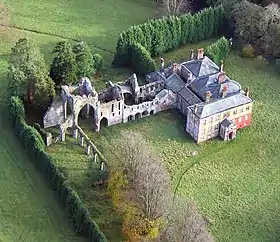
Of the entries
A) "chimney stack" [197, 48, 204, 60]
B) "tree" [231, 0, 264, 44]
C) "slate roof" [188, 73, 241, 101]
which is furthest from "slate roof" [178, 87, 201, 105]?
"tree" [231, 0, 264, 44]

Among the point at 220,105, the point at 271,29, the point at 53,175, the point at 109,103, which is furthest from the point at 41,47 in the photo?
the point at 271,29

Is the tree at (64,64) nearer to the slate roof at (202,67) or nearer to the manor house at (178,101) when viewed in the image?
the manor house at (178,101)

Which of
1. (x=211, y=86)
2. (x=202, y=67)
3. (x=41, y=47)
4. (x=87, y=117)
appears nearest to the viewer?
(x=211, y=86)

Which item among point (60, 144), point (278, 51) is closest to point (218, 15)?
point (278, 51)

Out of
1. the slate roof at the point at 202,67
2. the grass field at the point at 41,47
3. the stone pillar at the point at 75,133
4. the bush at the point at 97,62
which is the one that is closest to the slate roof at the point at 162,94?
the slate roof at the point at 202,67

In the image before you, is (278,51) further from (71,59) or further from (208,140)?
(71,59)

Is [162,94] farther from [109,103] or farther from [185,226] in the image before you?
[185,226]

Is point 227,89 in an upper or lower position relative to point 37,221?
upper

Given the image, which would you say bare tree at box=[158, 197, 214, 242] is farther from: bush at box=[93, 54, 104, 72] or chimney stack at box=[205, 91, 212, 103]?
bush at box=[93, 54, 104, 72]
